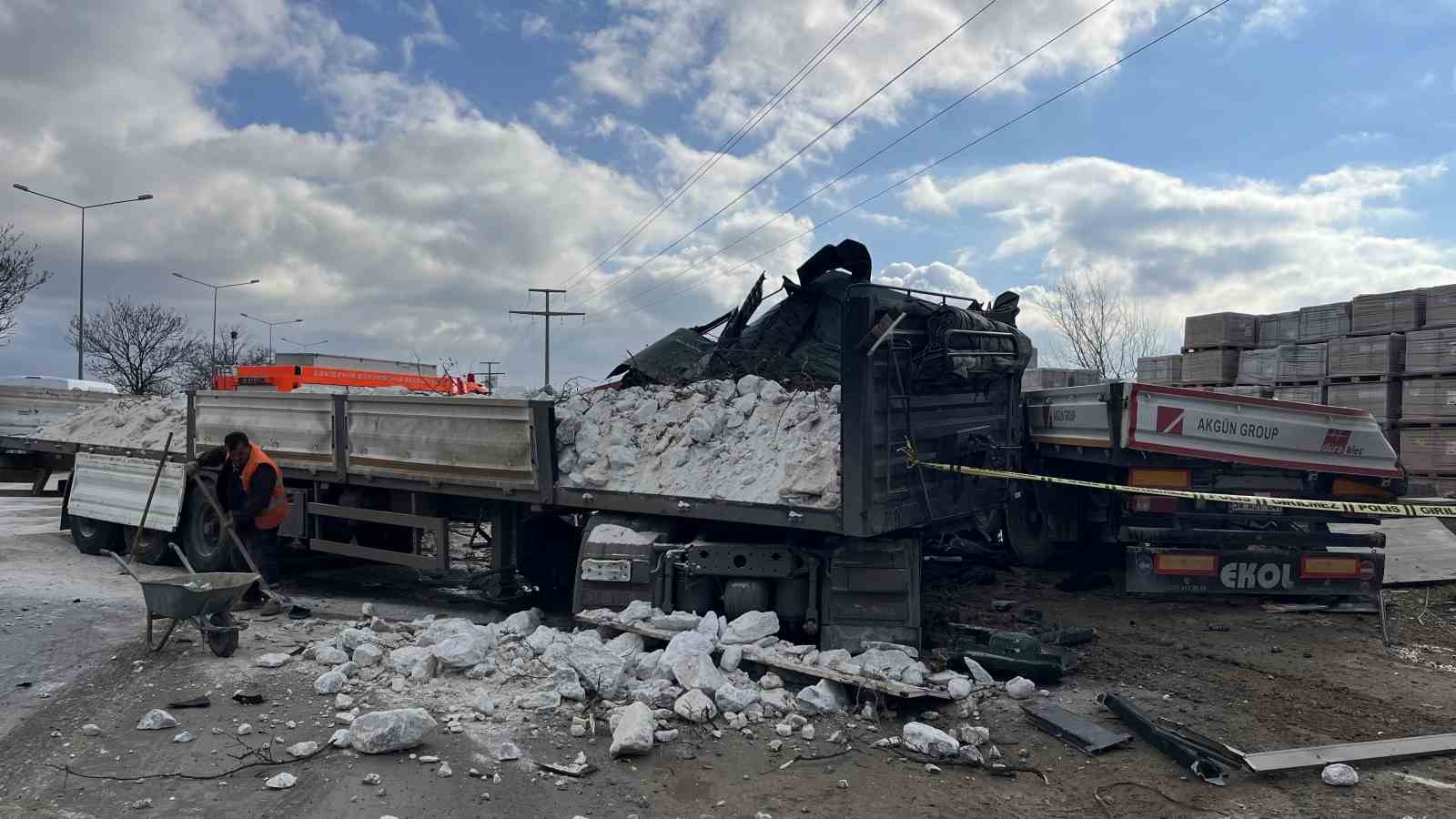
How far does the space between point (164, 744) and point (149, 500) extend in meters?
4.61

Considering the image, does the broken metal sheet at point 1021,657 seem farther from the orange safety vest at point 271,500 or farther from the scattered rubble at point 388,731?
the orange safety vest at point 271,500

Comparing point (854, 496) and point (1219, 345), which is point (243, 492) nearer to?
point (854, 496)

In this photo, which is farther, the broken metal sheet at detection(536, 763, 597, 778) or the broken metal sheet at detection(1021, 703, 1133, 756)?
the broken metal sheet at detection(1021, 703, 1133, 756)

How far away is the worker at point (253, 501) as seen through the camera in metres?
7.25

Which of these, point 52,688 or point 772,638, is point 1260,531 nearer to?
point 772,638

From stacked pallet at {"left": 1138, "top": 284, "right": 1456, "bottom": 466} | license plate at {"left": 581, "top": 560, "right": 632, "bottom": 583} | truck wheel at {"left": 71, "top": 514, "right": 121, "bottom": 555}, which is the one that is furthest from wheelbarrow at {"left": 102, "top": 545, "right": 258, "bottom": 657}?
stacked pallet at {"left": 1138, "top": 284, "right": 1456, "bottom": 466}

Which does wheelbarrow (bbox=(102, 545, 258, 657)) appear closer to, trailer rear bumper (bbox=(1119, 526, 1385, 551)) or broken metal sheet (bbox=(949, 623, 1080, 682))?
broken metal sheet (bbox=(949, 623, 1080, 682))

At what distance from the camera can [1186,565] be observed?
6.59 m

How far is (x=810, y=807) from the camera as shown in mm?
3814

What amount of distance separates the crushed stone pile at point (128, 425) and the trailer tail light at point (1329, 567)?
969 cm

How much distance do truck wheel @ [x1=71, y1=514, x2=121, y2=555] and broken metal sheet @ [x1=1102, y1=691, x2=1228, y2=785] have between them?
9.93 metres

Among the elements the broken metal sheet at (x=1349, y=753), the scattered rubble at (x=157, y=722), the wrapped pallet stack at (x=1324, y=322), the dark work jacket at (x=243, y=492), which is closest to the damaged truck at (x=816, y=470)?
the dark work jacket at (x=243, y=492)

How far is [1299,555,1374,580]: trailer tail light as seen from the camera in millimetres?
6652

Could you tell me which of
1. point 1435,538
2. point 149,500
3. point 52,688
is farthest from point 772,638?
point 1435,538
